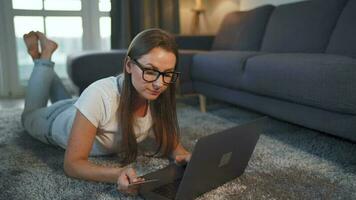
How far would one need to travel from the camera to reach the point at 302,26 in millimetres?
2217

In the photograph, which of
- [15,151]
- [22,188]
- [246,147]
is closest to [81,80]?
[15,151]

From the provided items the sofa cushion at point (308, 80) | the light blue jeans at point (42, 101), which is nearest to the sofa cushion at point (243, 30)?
the sofa cushion at point (308, 80)

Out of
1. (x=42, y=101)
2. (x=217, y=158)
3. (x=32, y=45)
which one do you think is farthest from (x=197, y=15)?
(x=217, y=158)

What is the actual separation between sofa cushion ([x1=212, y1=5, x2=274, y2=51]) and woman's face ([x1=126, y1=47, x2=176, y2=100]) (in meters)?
1.73

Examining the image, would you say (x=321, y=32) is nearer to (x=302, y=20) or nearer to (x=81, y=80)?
(x=302, y=20)

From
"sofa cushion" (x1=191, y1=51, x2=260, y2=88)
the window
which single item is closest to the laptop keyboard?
"sofa cushion" (x1=191, y1=51, x2=260, y2=88)

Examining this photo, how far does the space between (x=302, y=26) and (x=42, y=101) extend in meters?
1.61

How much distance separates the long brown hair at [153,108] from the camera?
1.03 metres

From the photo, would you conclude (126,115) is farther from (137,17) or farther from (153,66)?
(137,17)

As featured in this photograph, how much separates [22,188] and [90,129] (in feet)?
0.99

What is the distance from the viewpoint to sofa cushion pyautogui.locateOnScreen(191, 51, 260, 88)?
196 cm

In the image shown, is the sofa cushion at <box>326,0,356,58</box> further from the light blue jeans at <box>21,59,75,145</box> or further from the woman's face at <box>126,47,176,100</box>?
the light blue jeans at <box>21,59,75,145</box>

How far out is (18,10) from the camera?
3.14 m

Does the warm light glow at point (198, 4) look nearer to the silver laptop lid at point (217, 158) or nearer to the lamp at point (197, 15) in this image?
the lamp at point (197, 15)
